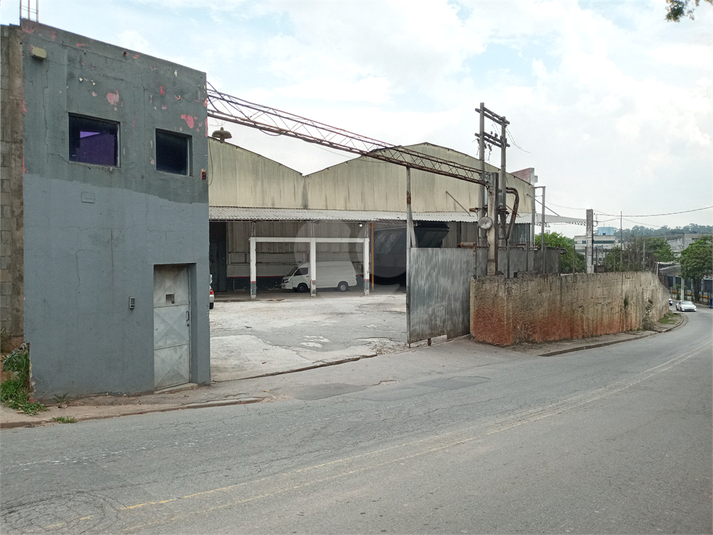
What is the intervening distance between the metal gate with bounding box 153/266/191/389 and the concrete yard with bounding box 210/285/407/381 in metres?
1.14

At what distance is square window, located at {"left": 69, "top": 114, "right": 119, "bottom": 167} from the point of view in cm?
884

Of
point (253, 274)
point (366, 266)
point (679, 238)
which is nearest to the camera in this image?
point (253, 274)

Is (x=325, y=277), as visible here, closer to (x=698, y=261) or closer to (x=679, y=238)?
(x=698, y=261)

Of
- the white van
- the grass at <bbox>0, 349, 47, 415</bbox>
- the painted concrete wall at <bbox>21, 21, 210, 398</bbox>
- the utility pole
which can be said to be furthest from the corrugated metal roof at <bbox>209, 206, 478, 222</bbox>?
the grass at <bbox>0, 349, 47, 415</bbox>

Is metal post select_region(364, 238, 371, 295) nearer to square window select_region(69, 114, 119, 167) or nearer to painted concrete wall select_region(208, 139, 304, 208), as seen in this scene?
painted concrete wall select_region(208, 139, 304, 208)

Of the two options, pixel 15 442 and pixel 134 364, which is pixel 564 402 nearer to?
pixel 134 364

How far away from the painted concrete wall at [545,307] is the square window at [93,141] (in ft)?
34.5

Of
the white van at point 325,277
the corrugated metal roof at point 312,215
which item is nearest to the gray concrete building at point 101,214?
the corrugated metal roof at point 312,215

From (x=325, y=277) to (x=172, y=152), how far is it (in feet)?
86.7

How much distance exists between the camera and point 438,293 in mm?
15844

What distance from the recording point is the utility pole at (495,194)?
56.7 feet

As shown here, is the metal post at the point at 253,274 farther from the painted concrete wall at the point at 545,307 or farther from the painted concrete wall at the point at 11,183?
the painted concrete wall at the point at 11,183

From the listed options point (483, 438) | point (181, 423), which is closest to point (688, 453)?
point (483, 438)

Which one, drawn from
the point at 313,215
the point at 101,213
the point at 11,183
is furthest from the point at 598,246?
the point at 11,183
